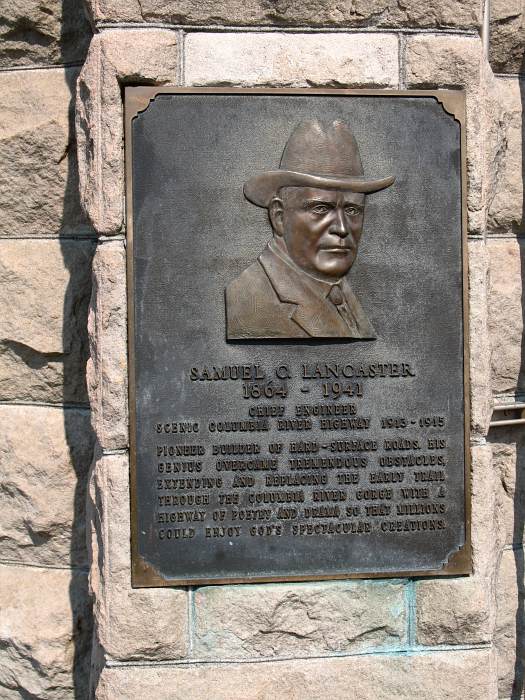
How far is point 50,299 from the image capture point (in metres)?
4.20

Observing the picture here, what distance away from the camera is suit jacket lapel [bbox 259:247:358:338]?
3.59 metres

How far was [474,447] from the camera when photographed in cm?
371

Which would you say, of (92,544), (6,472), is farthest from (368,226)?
(6,472)

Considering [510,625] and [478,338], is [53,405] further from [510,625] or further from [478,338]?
[510,625]

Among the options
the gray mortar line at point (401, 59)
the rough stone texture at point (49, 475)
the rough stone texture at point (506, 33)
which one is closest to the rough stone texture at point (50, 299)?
the rough stone texture at point (49, 475)

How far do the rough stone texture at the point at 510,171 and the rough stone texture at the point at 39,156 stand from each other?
6.48 feet

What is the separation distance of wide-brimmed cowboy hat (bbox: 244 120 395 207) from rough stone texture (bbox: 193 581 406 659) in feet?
5.16

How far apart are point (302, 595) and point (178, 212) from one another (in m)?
1.61

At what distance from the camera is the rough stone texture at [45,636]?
4.16 meters

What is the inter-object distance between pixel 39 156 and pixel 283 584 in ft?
7.34

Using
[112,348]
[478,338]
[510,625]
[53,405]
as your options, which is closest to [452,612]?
[510,625]

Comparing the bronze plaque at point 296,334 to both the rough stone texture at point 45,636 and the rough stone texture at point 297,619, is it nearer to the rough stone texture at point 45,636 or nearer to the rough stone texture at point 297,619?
the rough stone texture at point 297,619

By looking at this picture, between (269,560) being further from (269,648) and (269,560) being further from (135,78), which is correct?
(135,78)

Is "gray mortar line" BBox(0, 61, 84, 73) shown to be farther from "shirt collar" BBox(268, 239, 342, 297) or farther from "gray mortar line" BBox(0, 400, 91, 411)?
"gray mortar line" BBox(0, 400, 91, 411)
